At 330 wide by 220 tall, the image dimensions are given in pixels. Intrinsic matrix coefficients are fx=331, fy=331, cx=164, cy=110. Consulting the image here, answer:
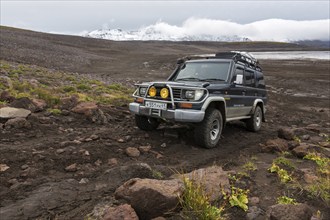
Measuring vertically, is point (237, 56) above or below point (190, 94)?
above

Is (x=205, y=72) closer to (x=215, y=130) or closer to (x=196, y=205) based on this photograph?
(x=215, y=130)

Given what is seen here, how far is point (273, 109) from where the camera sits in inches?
608

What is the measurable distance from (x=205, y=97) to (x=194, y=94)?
239 mm

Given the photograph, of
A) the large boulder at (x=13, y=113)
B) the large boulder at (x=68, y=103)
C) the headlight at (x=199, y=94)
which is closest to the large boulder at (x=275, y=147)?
the headlight at (x=199, y=94)

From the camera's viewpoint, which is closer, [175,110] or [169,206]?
[169,206]

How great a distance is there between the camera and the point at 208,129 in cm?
704

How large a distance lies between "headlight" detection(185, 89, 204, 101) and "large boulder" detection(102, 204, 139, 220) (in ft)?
11.9

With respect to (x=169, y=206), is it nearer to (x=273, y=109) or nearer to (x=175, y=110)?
(x=175, y=110)

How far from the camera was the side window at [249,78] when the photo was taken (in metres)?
9.34

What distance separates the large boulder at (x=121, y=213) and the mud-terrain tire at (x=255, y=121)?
683 cm

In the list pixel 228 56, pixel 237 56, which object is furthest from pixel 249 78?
pixel 228 56

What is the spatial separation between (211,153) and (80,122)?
3.34 meters

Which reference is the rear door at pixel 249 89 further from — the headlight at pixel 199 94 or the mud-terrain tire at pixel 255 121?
the headlight at pixel 199 94

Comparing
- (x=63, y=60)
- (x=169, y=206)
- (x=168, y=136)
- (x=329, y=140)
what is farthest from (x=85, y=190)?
(x=63, y=60)
